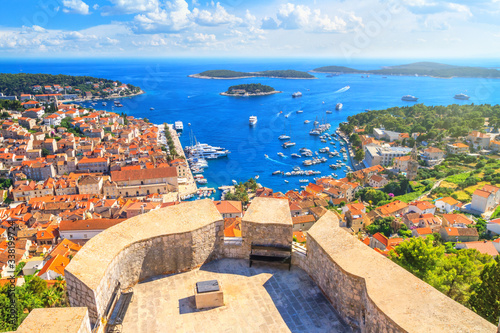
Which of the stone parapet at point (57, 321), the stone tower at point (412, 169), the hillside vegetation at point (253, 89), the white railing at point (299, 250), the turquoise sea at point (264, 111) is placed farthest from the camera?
the hillside vegetation at point (253, 89)

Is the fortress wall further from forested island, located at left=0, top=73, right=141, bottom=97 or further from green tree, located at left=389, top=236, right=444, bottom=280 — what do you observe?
forested island, located at left=0, top=73, right=141, bottom=97

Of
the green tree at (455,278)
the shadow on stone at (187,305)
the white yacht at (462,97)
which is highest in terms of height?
the shadow on stone at (187,305)

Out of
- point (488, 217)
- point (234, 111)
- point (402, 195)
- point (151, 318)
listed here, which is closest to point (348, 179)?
point (402, 195)

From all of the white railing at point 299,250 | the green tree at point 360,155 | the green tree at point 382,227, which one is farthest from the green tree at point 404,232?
the green tree at point 360,155

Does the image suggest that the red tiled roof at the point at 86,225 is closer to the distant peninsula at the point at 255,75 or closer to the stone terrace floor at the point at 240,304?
the stone terrace floor at the point at 240,304

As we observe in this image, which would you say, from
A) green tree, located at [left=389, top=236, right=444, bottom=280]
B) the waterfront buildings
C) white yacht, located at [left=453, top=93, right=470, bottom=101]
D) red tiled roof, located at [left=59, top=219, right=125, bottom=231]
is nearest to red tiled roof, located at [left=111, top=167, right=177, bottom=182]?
red tiled roof, located at [left=59, top=219, right=125, bottom=231]

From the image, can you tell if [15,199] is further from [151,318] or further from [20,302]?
[151,318]

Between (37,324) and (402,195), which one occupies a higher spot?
(37,324)
